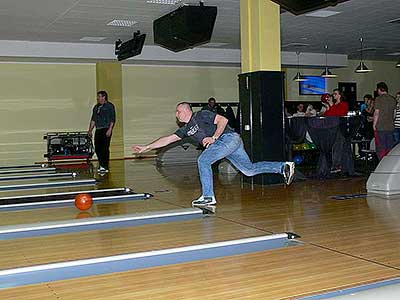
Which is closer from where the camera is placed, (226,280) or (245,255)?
(226,280)

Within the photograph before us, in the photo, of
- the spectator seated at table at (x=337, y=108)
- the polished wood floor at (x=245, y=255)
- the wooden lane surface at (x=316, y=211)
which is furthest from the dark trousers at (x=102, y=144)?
the spectator seated at table at (x=337, y=108)

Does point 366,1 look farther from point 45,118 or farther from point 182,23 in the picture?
point 45,118

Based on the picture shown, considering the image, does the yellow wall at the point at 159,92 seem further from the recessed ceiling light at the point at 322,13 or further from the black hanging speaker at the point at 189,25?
the recessed ceiling light at the point at 322,13

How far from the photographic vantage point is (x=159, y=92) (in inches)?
546

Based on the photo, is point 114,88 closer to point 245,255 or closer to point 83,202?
point 83,202

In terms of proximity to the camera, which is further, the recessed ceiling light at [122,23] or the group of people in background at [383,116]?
the recessed ceiling light at [122,23]

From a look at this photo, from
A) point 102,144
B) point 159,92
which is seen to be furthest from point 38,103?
point 102,144

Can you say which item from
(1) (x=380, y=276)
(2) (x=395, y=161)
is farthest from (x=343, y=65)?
(1) (x=380, y=276)

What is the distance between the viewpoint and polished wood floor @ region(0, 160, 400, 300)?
252 centimetres

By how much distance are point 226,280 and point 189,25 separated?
18.5 feet

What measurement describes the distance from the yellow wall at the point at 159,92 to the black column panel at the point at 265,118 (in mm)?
7022

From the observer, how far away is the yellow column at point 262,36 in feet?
21.9

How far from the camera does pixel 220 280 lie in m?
2.65

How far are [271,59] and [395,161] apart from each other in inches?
85.3
